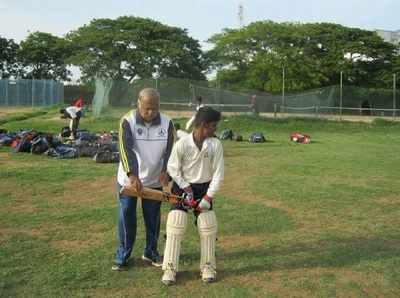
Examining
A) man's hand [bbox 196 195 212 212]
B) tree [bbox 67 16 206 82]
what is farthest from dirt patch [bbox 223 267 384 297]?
tree [bbox 67 16 206 82]

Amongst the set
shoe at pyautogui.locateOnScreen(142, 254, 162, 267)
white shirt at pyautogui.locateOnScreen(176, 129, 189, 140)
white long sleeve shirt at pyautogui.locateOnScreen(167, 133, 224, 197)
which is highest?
white shirt at pyautogui.locateOnScreen(176, 129, 189, 140)

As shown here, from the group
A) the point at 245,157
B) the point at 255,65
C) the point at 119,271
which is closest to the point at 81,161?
the point at 245,157

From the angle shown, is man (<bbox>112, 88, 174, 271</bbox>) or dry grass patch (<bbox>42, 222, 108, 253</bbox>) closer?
man (<bbox>112, 88, 174, 271</bbox>)

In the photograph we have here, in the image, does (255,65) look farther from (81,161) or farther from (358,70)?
(81,161)

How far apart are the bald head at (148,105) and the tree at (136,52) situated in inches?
2039

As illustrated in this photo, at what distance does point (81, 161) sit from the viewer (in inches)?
514

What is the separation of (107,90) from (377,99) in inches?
707

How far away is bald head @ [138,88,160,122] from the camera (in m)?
4.83

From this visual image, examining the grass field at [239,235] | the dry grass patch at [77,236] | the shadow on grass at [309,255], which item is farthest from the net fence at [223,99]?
the shadow on grass at [309,255]

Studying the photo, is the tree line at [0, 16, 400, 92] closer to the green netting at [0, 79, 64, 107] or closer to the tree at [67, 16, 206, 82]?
the tree at [67, 16, 206, 82]

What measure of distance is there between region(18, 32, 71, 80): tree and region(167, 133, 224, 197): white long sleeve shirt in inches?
2413

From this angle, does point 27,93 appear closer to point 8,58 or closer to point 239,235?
point 8,58

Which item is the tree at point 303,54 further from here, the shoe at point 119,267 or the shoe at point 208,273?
the shoe at point 208,273

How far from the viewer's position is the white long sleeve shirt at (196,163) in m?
4.79
